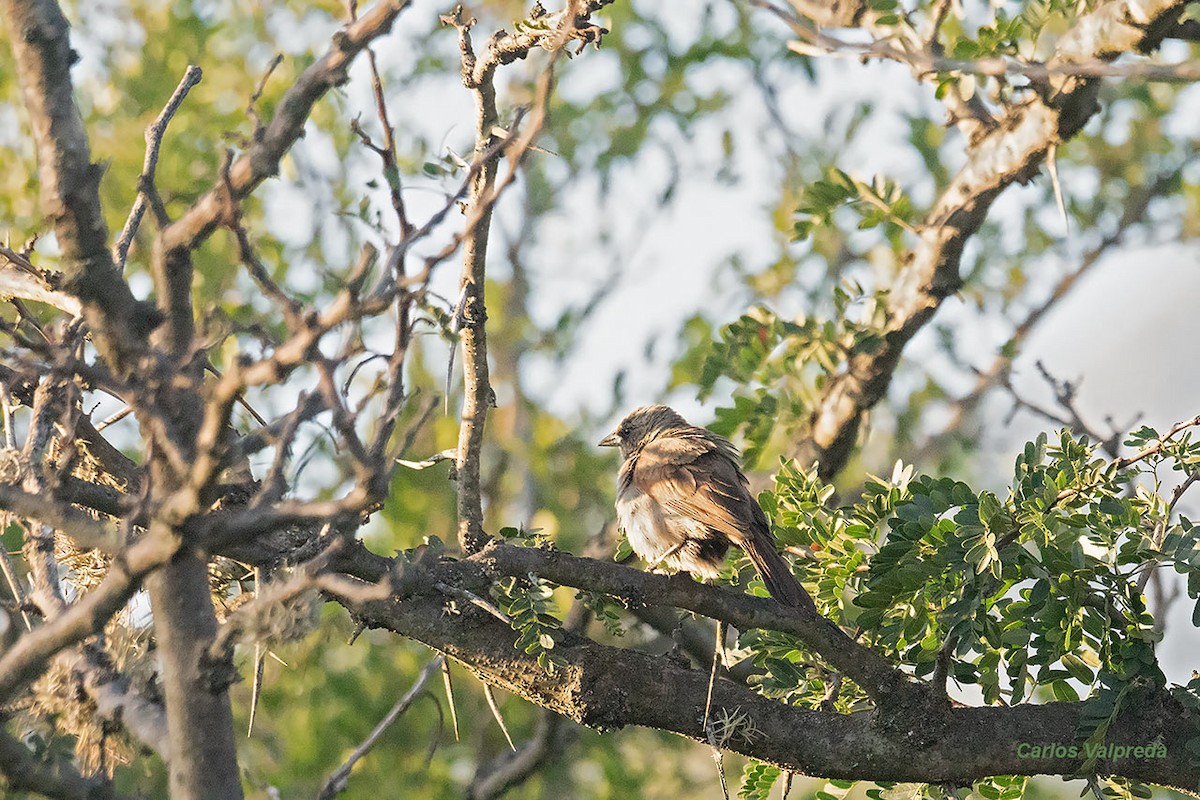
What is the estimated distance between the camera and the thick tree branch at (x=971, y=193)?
4.71 meters

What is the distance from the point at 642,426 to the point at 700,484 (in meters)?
1.55

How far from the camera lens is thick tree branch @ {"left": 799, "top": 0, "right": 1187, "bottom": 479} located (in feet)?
15.4

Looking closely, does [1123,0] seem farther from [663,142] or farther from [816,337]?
[663,142]

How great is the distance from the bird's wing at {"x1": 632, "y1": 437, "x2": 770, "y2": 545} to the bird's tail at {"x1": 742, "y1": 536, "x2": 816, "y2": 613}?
0.12 metres

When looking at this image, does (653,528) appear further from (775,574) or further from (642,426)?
(642,426)

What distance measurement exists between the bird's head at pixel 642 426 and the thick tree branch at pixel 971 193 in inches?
30.3

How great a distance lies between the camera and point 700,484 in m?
5.31

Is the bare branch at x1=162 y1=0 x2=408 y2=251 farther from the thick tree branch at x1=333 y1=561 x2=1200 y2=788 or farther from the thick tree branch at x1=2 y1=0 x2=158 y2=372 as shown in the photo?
the thick tree branch at x1=333 y1=561 x2=1200 y2=788

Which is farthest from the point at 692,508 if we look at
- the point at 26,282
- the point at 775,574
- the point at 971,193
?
the point at 26,282

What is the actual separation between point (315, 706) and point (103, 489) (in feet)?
Answer: 17.6

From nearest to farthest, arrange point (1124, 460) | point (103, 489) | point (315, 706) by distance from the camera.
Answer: point (103, 489)
point (1124, 460)
point (315, 706)

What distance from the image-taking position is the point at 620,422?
7.06 metres

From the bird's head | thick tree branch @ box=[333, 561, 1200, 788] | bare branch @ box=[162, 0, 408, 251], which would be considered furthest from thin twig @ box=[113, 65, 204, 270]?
the bird's head

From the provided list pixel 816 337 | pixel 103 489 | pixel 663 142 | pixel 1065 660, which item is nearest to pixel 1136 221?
pixel 663 142
